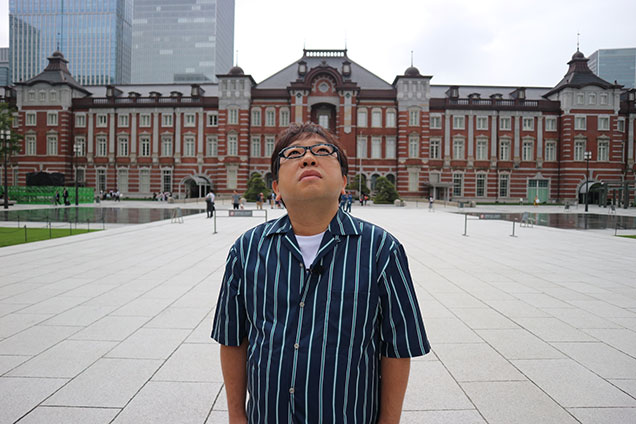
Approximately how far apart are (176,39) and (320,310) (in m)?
129

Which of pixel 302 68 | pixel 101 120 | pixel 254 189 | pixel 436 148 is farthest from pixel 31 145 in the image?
pixel 436 148

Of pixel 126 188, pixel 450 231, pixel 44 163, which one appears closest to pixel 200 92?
pixel 126 188

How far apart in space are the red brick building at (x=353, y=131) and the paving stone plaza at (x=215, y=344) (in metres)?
42.0

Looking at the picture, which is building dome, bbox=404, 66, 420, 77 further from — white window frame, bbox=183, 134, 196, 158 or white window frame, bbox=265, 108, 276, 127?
white window frame, bbox=183, 134, 196, 158

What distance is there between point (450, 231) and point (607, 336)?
12985mm

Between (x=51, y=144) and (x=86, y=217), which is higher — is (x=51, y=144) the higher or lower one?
the higher one

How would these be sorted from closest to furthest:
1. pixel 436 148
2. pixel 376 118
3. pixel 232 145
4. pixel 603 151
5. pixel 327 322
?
1. pixel 327 322
2. pixel 232 145
3. pixel 603 151
4. pixel 376 118
5. pixel 436 148

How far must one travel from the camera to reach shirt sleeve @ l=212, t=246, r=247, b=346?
189 centimetres

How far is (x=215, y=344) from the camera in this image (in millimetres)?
4719

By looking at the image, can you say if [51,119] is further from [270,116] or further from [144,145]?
[270,116]

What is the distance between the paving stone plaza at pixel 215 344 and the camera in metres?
3.39

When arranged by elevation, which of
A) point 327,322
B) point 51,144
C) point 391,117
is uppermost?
point 391,117

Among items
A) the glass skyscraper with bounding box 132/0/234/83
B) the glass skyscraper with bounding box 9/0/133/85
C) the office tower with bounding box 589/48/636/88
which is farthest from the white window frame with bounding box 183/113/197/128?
the office tower with bounding box 589/48/636/88

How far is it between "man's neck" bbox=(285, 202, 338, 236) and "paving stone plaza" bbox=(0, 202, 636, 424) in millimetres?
2018
